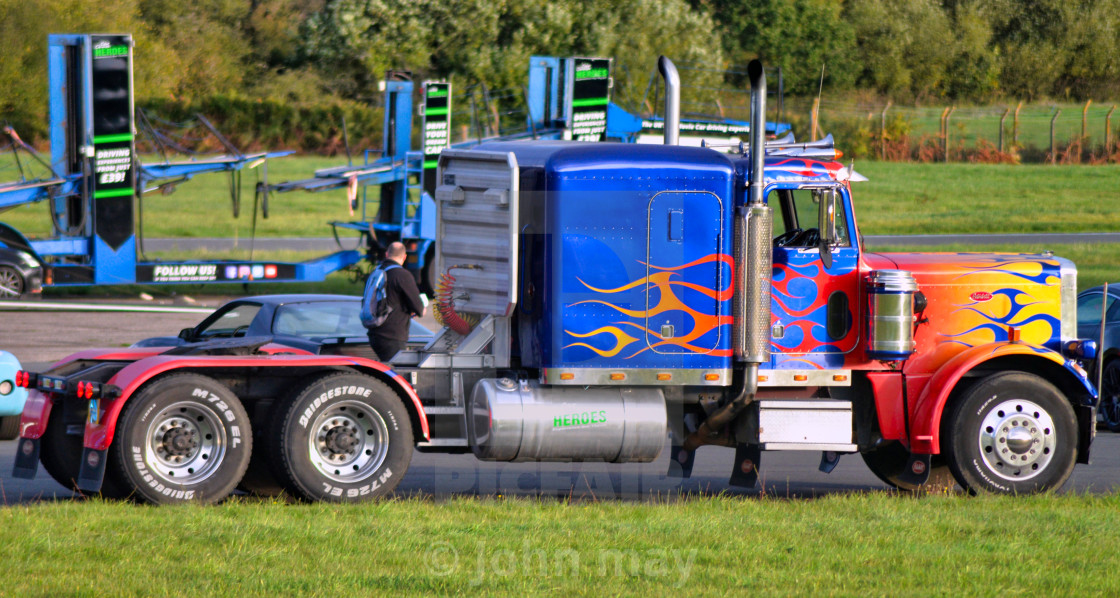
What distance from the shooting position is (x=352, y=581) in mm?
6543

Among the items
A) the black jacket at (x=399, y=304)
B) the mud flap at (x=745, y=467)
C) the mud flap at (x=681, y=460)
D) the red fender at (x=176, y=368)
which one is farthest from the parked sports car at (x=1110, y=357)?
→ the red fender at (x=176, y=368)

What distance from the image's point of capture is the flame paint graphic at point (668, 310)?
Answer: 8.90 metres

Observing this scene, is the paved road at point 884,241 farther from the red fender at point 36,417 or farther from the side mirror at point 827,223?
the red fender at point 36,417

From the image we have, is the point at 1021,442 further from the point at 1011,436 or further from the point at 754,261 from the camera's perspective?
the point at 754,261

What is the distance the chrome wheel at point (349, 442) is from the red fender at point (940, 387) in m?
3.75

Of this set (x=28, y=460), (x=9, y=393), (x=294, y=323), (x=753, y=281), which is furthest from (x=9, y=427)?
(x=753, y=281)

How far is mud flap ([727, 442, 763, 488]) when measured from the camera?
9617mm

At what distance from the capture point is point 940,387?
9.23 metres

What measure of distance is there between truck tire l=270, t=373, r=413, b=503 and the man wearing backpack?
1.37 metres

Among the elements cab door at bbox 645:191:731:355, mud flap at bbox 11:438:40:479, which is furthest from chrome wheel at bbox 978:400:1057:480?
mud flap at bbox 11:438:40:479

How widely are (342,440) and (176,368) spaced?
119 centimetres

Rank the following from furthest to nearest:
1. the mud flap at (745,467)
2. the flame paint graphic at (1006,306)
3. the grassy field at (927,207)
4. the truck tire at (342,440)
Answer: the grassy field at (927,207)
the mud flap at (745,467)
the flame paint graphic at (1006,306)
the truck tire at (342,440)

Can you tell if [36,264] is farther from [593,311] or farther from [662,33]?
[662,33]

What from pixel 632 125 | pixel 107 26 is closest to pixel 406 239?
pixel 632 125
